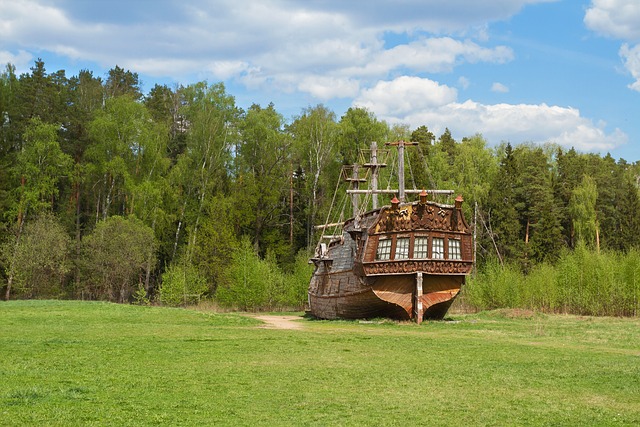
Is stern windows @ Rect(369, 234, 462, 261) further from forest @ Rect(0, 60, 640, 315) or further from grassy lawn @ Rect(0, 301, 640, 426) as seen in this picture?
forest @ Rect(0, 60, 640, 315)

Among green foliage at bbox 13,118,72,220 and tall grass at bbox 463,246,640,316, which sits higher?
green foliage at bbox 13,118,72,220

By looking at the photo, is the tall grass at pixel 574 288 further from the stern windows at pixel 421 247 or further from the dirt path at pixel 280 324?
the dirt path at pixel 280 324

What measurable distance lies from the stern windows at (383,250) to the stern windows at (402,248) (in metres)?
0.35

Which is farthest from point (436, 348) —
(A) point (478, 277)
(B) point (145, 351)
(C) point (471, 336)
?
(A) point (478, 277)

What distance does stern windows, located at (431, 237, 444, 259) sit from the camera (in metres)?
28.8

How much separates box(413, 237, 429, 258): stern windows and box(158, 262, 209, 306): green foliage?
73.3 feet

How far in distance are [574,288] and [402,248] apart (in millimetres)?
13044

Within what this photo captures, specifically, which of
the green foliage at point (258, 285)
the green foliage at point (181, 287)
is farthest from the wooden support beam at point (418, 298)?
the green foliage at point (181, 287)

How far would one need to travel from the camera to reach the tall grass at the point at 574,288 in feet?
113

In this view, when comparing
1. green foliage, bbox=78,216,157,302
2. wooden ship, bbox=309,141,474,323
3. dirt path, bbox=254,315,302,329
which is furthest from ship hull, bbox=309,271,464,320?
green foliage, bbox=78,216,157,302

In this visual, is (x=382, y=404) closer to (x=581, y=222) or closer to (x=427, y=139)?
(x=581, y=222)

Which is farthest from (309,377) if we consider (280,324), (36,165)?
(36,165)

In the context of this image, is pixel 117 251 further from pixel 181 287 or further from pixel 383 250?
pixel 383 250

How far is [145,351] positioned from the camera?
621 inches
